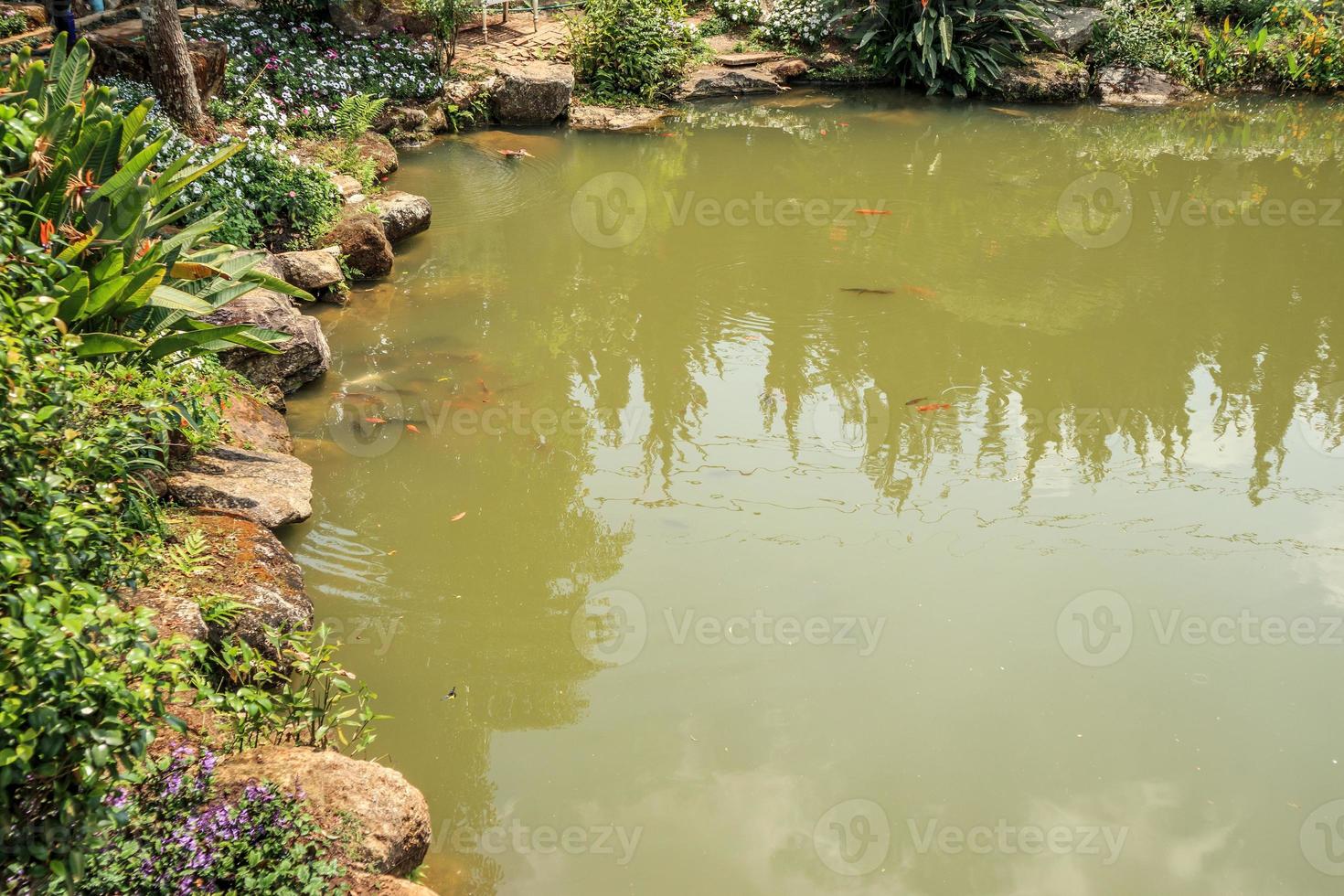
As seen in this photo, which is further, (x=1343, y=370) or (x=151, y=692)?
(x=1343, y=370)

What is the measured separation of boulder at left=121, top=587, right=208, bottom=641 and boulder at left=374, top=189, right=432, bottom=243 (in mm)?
4842

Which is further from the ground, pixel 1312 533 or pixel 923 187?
pixel 923 187

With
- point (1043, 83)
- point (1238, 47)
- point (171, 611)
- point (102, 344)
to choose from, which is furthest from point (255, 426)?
point (1238, 47)

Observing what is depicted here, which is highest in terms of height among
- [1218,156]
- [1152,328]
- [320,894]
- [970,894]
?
[1218,156]

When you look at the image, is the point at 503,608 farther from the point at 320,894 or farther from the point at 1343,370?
the point at 1343,370

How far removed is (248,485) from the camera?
453 centimetres

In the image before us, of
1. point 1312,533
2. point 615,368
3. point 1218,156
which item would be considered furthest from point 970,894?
point 1218,156

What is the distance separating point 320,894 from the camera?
9.07 feet

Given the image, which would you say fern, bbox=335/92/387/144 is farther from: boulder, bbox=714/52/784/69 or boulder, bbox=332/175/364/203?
boulder, bbox=714/52/784/69

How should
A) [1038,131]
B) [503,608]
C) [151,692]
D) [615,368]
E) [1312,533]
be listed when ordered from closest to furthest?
[151,692] → [503,608] → [1312,533] → [615,368] → [1038,131]

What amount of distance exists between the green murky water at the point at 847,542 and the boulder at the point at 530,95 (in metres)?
2.69

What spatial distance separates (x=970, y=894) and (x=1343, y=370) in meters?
5.19

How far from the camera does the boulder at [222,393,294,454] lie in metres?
4.91

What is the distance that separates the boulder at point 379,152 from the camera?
9133mm
